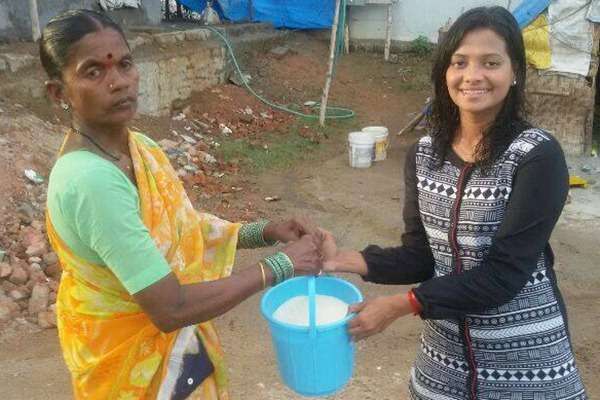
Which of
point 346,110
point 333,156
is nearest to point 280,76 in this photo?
point 346,110

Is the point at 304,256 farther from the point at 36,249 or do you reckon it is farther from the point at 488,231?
the point at 36,249

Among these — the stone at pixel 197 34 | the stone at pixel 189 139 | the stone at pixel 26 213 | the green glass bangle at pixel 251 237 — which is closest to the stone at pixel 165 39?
the stone at pixel 197 34

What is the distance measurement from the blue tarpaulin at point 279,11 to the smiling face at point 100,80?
33.2ft

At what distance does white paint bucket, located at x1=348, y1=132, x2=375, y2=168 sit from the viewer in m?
7.10

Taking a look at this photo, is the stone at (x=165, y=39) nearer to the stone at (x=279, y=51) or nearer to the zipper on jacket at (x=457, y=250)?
the stone at (x=279, y=51)

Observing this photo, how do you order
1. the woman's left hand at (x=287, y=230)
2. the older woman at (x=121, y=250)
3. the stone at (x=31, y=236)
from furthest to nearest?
the stone at (x=31, y=236)
the woman's left hand at (x=287, y=230)
the older woman at (x=121, y=250)

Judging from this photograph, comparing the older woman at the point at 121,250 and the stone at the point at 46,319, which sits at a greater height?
the older woman at the point at 121,250

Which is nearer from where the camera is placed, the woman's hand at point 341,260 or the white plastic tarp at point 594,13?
the woman's hand at point 341,260

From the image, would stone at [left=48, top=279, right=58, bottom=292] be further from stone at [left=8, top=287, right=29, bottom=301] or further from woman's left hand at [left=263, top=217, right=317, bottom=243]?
woman's left hand at [left=263, top=217, right=317, bottom=243]

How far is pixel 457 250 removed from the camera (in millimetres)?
1673

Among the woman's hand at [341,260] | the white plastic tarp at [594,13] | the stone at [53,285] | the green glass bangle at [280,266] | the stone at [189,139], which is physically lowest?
the stone at [53,285]

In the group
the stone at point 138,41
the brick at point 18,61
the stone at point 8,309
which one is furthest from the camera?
the stone at point 138,41

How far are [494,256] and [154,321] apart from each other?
838 millimetres

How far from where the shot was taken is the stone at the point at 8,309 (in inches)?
151
